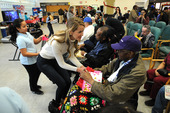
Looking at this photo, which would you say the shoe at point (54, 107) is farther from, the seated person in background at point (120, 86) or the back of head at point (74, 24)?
the back of head at point (74, 24)

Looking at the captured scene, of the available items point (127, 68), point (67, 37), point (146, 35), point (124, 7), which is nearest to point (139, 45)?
point (127, 68)

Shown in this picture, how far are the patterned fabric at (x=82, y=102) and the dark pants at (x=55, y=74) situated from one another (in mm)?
388

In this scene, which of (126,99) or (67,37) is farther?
(67,37)

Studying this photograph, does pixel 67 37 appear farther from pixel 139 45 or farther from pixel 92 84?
pixel 139 45

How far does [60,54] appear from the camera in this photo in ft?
4.84

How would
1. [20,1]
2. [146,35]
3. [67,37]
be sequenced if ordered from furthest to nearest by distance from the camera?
[20,1], [146,35], [67,37]

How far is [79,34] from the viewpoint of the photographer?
145 cm

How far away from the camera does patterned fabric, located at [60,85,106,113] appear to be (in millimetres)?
1221

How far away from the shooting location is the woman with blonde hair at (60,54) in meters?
1.42

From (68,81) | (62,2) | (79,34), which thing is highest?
(62,2)

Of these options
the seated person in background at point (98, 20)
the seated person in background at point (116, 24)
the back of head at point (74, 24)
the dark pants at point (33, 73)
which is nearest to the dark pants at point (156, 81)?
the seated person in background at point (116, 24)

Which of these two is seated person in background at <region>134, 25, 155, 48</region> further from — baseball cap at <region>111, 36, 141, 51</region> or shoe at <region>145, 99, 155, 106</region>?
baseball cap at <region>111, 36, 141, 51</region>

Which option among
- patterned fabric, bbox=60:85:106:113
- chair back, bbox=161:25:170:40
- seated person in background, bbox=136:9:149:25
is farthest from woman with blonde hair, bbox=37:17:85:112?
seated person in background, bbox=136:9:149:25

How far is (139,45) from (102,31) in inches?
36.9
